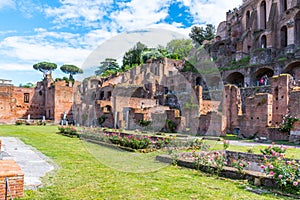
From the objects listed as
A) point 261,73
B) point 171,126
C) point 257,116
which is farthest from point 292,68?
point 171,126

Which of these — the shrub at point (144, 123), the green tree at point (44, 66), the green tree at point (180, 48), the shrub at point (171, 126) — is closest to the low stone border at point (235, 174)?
the shrub at point (171, 126)

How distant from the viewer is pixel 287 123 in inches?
724

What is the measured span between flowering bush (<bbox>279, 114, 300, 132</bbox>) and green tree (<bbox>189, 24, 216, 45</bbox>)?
59478mm

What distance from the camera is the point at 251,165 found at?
973cm

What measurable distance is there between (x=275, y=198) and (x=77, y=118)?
127 ft

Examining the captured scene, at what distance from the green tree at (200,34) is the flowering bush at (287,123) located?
2342 inches

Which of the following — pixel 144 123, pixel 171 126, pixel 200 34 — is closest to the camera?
pixel 171 126

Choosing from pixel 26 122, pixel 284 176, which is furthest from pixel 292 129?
pixel 26 122

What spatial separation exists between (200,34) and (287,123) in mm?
62039

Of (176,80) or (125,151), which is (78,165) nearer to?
(125,151)

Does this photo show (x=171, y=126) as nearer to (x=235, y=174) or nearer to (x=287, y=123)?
(x=287, y=123)

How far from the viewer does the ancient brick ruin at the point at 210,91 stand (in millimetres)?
21906

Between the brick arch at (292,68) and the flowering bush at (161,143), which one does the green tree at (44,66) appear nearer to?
the brick arch at (292,68)

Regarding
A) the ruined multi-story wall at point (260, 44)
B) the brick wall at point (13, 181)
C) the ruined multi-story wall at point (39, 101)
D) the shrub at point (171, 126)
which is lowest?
the shrub at point (171, 126)
